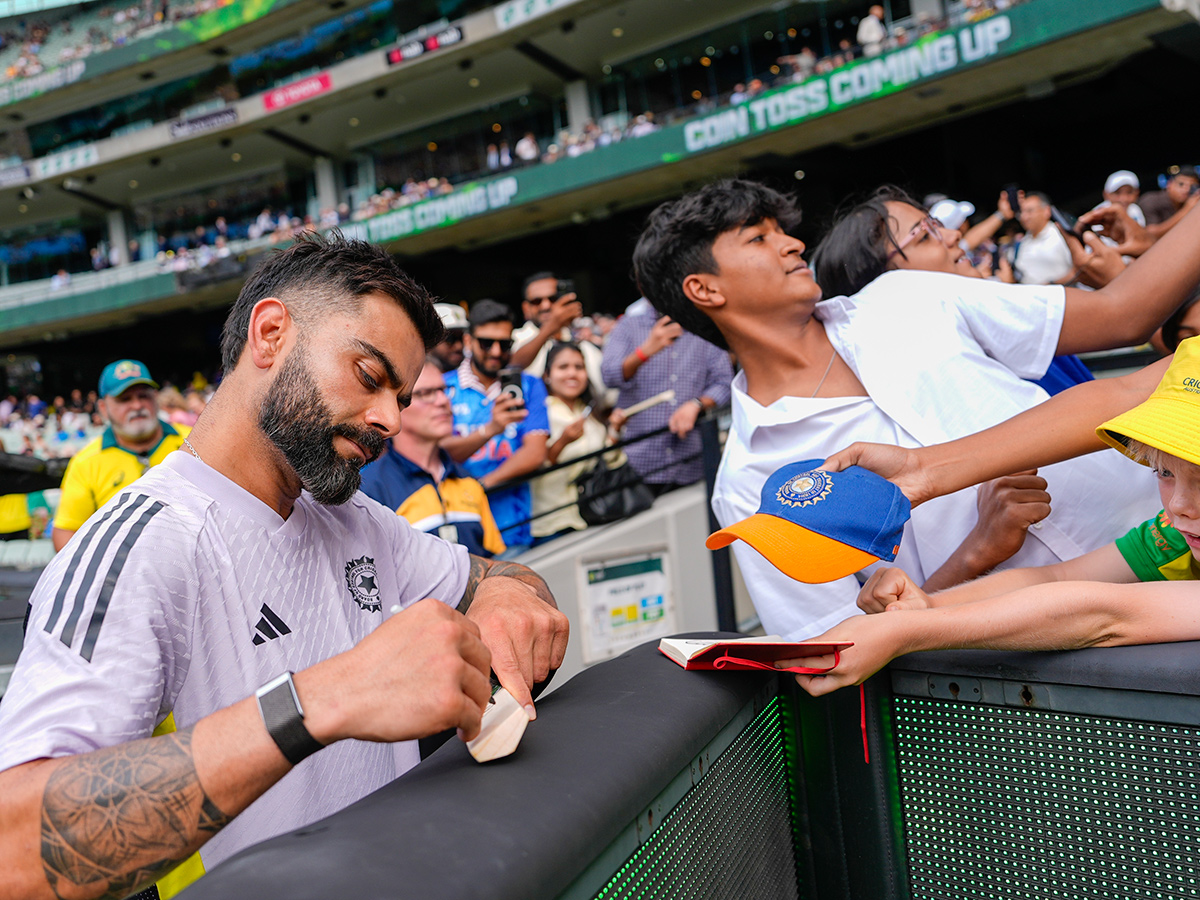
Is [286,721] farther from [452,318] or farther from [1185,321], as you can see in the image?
[452,318]

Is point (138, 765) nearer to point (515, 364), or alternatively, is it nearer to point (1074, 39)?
point (515, 364)

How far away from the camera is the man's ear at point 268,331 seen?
1.48 meters

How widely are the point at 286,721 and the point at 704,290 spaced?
1.72 metres

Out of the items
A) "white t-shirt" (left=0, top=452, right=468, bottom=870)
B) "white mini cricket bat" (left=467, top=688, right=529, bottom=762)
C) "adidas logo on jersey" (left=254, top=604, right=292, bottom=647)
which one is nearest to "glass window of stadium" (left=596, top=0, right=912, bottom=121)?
"white t-shirt" (left=0, top=452, right=468, bottom=870)

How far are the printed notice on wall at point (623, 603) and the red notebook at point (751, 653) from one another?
365 centimetres

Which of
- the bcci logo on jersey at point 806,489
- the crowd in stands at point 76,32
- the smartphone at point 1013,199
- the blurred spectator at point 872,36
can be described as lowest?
the bcci logo on jersey at point 806,489

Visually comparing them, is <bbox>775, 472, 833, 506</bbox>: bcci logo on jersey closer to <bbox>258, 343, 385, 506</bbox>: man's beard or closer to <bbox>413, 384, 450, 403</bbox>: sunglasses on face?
<bbox>258, 343, 385, 506</bbox>: man's beard

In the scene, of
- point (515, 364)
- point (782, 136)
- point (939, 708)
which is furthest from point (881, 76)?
point (939, 708)

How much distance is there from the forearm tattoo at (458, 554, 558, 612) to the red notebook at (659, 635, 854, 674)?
0.54m

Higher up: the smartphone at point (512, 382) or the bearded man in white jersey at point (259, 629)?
the smartphone at point (512, 382)

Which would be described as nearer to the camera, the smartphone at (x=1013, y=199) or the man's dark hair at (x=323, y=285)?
the man's dark hair at (x=323, y=285)

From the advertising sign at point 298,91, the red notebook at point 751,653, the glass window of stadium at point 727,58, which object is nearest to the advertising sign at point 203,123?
the advertising sign at point 298,91

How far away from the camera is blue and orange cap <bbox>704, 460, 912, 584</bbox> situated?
4.78 ft

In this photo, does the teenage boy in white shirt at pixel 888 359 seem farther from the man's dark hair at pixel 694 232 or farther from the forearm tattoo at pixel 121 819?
the forearm tattoo at pixel 121 819
